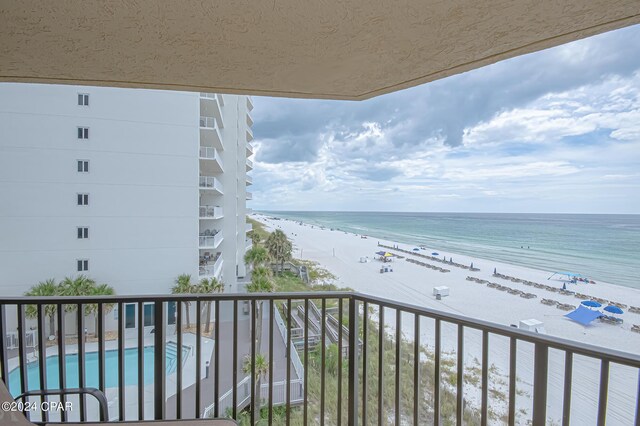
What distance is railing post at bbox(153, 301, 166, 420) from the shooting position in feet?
5.34

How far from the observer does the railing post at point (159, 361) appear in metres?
1.63

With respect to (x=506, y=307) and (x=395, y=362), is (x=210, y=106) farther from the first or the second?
(x=395, y=362)

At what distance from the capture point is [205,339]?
8.48m

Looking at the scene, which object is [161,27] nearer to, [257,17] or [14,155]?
[257,17]

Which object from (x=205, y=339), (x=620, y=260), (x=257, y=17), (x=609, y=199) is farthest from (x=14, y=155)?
(x=620, y=260)

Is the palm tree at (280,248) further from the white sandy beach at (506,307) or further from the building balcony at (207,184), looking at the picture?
the building balcony at (207,184)

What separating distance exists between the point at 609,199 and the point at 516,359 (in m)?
7.50

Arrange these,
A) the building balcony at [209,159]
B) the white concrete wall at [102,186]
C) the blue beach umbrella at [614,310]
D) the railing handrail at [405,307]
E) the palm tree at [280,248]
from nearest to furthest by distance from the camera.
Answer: the railing handrail at [405,307]
the blue beach umbrella at [614,310]
the white concrete wall at [102,186]
the building balcony at [209,159]
the palm tree at [280,248]

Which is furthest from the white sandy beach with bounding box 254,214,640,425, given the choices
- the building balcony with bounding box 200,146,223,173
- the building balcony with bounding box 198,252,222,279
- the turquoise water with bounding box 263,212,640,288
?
the building balcony with bounding box 200,146,223,173

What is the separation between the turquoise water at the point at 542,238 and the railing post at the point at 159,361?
9.53 meters

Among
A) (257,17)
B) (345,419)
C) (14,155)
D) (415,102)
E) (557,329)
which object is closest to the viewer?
(257,17)

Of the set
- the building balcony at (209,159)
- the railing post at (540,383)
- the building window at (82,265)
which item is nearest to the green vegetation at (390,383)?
the railing post at (540,383)

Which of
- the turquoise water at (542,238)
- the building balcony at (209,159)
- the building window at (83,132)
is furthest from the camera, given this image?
the building balcony at (209,159)

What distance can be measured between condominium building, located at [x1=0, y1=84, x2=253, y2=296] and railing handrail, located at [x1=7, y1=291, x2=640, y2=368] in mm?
9627
